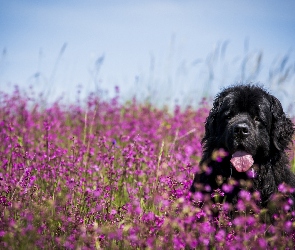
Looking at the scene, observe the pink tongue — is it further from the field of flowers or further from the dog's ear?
the dog's ear

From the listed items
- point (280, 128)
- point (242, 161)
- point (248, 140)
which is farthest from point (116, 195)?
point (280, 128)

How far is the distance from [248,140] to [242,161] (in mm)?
209

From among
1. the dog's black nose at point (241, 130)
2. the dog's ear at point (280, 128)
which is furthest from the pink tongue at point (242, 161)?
the dog's ear at point (280, 128)

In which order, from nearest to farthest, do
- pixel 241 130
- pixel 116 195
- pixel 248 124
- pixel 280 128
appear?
pixel 241 130 < pixel 248 124 < pixel 280 128 < pixel 116 195

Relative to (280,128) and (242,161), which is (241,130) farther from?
(280,128)

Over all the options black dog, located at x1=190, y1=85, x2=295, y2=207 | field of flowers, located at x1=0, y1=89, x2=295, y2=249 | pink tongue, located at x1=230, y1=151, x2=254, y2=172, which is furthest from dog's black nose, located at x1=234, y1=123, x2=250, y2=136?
field of flowers, located at x1=0, y1=89, x2=295, y2=249

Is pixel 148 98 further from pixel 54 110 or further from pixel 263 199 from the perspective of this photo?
pixel 263 199

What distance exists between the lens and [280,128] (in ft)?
15.0

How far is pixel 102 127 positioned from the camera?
9219 millimetres

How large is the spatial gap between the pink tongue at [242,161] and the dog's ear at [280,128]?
48 centimetres

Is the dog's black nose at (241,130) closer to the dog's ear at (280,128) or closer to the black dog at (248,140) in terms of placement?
the black dog at (248,140)

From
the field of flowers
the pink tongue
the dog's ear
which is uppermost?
the dog's ear

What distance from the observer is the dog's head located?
13.5 feet

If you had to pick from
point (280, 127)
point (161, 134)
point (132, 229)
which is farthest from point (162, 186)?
point (161, 134)
